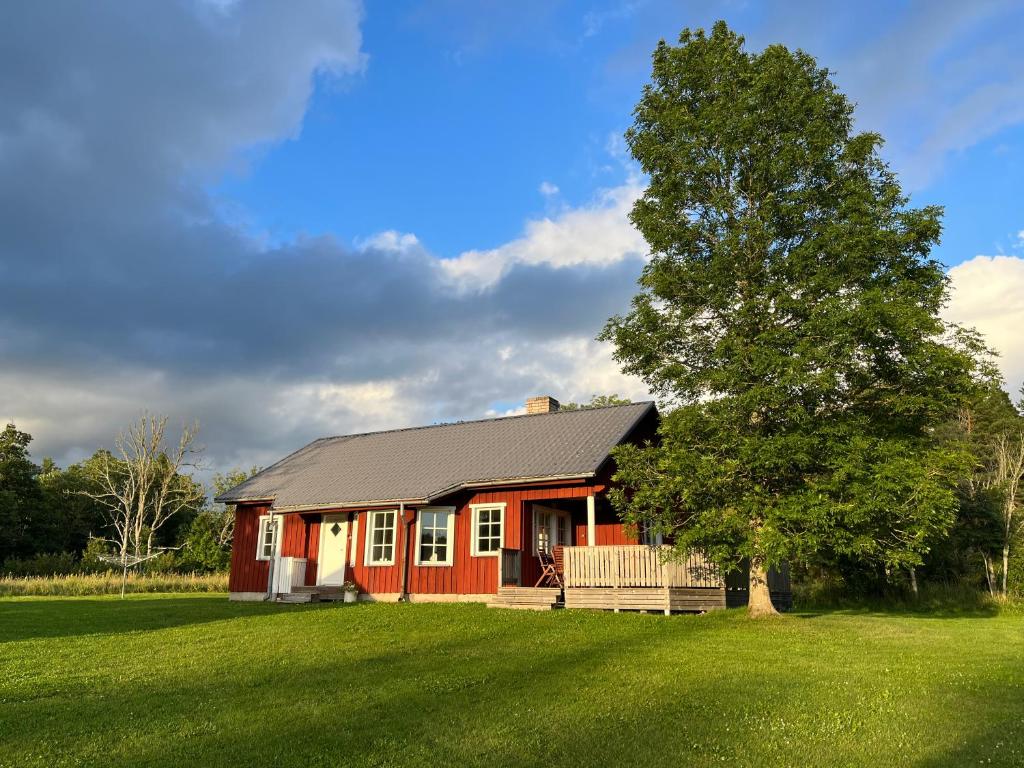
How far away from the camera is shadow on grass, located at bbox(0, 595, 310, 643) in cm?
1259

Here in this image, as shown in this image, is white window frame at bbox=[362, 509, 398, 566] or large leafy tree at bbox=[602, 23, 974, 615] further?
white window frame at bbox=[362, 509, 398, 566]

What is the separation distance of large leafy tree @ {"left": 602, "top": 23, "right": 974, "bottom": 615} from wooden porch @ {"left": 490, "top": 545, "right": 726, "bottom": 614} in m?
1.16

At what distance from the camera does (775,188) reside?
1587 cm

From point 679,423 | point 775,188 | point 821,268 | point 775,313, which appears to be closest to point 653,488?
point 679,423

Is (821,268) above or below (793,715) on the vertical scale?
above

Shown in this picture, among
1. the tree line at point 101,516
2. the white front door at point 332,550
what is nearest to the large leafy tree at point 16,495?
the tree line at point 101,516

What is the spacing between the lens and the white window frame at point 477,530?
732 inches

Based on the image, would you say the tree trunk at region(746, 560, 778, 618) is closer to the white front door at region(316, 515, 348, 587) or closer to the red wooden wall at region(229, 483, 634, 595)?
the red wooden wall at region(229, 483, 634, 595)

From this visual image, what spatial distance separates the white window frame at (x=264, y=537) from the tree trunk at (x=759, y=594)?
13.3 metres

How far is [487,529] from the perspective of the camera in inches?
745

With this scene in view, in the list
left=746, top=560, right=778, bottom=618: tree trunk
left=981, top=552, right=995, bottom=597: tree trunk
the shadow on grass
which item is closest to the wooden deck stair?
left=746, top=560, right=778, bottom=618: tree trunk

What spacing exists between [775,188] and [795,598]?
13231 millimetres

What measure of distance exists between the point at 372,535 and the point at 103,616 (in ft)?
22.3

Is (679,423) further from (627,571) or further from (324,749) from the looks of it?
(324,749)
